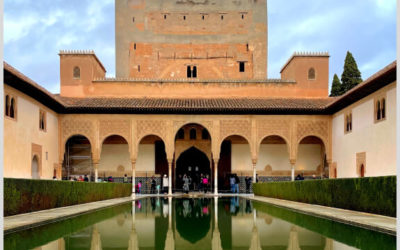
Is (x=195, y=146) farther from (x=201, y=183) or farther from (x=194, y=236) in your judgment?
(x=194, y=236)

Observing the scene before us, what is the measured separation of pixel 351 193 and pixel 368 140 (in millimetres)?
6751

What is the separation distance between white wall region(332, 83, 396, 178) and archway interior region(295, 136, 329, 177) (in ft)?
6.82

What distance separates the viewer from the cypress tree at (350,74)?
102ft

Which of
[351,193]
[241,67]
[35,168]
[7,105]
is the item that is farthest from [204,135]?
[351,193]

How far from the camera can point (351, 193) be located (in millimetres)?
10734

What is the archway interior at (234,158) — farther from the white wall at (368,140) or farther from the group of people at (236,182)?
the white wall at (368,140)

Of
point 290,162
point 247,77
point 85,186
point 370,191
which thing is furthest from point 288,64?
point 370,191

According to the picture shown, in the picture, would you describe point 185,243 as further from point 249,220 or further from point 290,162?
point 290,162

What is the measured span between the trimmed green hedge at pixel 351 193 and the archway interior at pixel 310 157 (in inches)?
279

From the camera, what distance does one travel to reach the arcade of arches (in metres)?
21.5

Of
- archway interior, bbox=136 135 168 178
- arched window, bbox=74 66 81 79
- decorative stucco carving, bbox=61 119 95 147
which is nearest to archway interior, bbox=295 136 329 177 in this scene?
archway interior, bbox=136 135 168 178

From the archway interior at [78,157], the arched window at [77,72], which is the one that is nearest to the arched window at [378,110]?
the archway interior at [78,157]

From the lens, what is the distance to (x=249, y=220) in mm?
8695

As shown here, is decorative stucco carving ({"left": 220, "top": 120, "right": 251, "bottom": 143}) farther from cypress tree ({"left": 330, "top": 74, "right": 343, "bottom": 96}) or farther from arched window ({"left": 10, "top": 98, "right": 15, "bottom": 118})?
cypress tree ({"left": 330, "top": 74, "right": 343, "bottom": 96})
